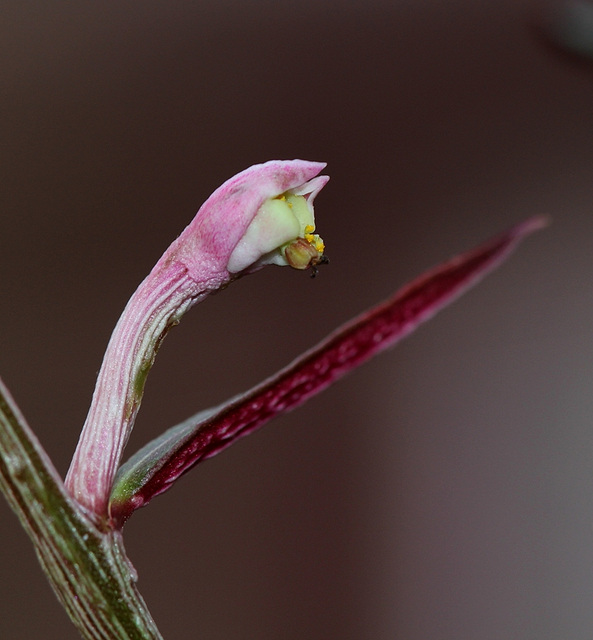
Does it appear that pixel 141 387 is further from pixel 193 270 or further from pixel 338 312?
pixel 338 312

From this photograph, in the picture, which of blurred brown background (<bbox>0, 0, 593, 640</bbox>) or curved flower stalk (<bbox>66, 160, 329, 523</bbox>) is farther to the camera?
blurred brown background (<bbox>0, 0, 593, 640</bbox>)

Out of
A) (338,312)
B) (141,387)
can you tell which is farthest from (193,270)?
(338,312)

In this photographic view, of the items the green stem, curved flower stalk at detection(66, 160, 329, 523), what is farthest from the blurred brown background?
the green stem

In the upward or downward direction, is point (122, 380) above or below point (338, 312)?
below

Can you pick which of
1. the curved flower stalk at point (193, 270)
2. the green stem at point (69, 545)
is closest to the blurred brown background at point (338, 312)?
the curved flower stalk at point (193, 270)

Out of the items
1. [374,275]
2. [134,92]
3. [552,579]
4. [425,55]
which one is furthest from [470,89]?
[552,579]

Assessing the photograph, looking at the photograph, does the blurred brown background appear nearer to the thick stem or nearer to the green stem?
the thick stem

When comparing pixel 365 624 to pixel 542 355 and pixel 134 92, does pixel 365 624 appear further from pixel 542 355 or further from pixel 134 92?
pixel 134 92
